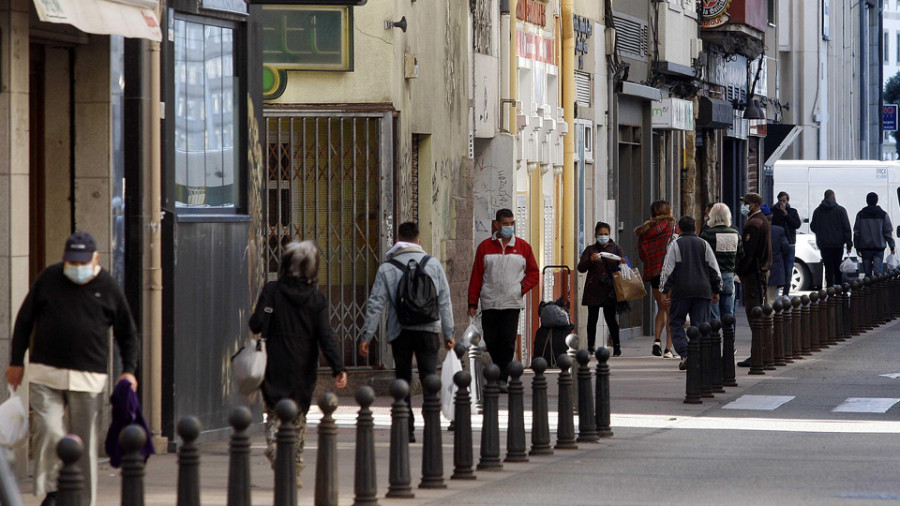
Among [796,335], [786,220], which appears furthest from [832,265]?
[796,335]

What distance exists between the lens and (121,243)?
1323 cm

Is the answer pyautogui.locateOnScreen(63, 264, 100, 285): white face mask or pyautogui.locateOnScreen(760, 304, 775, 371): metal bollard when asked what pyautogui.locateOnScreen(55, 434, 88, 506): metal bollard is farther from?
pyautogui.locateOnScreen(760, 304, 775, 371): metal bollard

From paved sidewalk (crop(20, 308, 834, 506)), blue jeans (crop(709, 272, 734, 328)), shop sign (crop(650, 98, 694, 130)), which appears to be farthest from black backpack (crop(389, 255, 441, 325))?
shop sign (crop(650, 98, 694, 130))

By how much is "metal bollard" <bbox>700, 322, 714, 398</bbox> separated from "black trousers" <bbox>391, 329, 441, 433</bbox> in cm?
434

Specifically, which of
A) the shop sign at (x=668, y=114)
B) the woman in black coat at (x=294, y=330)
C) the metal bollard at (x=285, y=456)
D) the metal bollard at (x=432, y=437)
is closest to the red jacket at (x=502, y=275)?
the metal bollard at (x=432, y=437)

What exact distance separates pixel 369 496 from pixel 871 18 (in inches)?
2333

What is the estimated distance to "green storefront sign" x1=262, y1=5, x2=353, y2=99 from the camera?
18.0m

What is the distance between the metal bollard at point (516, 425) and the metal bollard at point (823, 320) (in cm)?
1268

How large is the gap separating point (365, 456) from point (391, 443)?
0.53 meters

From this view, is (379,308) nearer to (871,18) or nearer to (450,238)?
(450,238)

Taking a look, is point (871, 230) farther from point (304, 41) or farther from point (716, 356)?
point (304, 41)

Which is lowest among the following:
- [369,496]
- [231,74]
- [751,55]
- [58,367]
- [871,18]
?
[369,496]

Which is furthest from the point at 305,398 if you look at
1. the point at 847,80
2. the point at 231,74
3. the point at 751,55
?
the point at 847,80

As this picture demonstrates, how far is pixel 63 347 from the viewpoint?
980 centimetres
